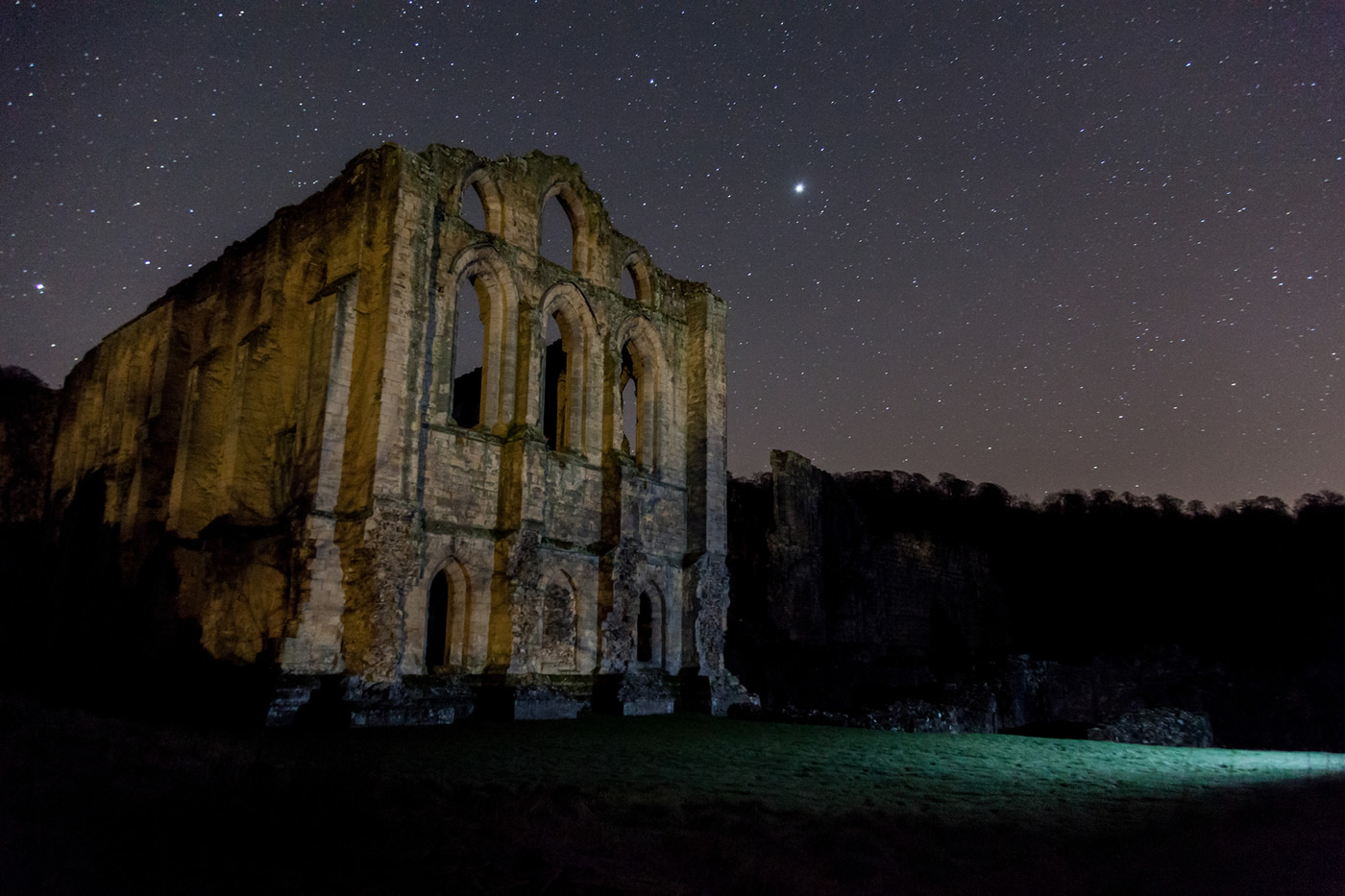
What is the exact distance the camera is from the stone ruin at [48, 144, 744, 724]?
14.1 metres

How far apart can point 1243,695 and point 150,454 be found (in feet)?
116

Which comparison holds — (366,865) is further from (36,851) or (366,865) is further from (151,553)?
(151,553)

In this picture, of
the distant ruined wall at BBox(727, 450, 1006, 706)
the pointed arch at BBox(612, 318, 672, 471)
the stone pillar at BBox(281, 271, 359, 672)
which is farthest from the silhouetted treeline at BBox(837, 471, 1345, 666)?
the stone pillar at BBox(281, 271, 359, 672)

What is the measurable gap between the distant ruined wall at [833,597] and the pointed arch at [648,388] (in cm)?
1376

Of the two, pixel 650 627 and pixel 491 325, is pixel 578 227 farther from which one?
pixel 650 627

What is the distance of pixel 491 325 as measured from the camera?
1738 cm

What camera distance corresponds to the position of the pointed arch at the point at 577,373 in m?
18.5

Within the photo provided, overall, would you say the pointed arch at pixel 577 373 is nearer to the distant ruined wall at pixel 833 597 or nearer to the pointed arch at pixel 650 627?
the pointed arch at pixel 650 627

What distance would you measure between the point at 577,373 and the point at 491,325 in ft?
7.29

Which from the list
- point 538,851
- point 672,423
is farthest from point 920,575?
point 538,851

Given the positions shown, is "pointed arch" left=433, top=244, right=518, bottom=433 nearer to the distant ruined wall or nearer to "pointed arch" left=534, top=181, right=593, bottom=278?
"pointed arch" left=534, top=181, right=593, bottom=278

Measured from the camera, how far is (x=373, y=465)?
14.0 metres

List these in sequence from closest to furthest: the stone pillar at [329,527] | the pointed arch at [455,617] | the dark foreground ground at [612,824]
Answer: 1. the dark foreground ground at [612,824]
2. the stone pillar at [329,527]
3. the pointed arch at [455,617]

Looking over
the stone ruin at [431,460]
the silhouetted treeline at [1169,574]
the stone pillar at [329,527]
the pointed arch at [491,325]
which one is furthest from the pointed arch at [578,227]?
the silhouetted treeline at [1169,574]
